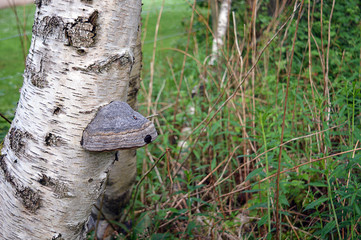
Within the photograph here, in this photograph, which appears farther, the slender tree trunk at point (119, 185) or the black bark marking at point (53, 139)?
the slender tree trunk at point (119, 185)

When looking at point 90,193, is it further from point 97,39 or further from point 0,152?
point 97,39

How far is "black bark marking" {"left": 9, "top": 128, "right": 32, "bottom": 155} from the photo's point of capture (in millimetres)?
1138

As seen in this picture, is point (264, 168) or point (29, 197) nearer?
point (29, 197)

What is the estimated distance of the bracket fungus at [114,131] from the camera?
1.08 metres

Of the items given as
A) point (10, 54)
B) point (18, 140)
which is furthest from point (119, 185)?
point (10, 54)

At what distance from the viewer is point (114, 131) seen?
108 cm

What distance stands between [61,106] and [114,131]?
0.66 ft

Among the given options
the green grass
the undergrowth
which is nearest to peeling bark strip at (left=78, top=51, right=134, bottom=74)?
the undergrowth

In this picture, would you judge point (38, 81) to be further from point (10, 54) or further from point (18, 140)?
point (10, 54)

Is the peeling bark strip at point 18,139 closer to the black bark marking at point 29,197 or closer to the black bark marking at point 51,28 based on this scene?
the black bark marking at point 29,197

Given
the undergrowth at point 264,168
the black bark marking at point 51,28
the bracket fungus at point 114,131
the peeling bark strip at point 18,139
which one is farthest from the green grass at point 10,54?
the bracket fungus at point 114,131

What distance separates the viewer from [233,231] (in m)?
2.07

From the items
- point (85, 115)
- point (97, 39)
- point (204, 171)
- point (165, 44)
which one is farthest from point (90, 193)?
point (165, 44)

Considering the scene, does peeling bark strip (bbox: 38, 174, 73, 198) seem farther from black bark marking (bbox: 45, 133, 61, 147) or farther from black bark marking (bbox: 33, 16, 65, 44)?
black bark marking (bbox: 33, 16, 65, 44)
